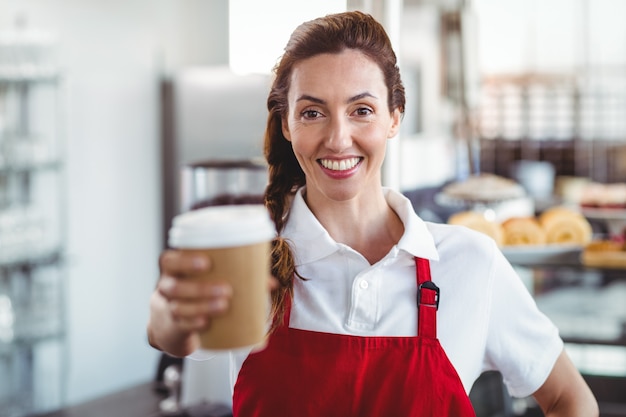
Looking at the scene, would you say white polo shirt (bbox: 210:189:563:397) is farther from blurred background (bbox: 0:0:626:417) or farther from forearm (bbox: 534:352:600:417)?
blurred background (bbox: 0:0:626:417)

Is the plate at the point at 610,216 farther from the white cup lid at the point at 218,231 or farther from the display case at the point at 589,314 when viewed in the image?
the white cup lid at the point at 218,231

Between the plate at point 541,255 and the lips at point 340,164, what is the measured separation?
6.11 feet

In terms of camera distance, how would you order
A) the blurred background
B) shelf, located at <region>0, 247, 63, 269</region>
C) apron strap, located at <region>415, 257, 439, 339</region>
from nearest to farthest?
apron strap, located at <region>415, 257, 439, 339</region>
shelf, located at <region>0, 247, 63, 269</region>
the blurred background

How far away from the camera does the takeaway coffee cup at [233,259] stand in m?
0.86

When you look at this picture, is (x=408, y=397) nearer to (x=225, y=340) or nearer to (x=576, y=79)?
(x=225, y=340)

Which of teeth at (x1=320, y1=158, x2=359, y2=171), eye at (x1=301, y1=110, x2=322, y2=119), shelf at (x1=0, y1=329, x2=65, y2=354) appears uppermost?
eye at (x1=301, y1=110, x2=322, y2=119)

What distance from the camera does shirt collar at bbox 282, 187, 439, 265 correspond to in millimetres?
1406

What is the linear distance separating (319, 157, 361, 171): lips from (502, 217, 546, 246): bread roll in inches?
77.8

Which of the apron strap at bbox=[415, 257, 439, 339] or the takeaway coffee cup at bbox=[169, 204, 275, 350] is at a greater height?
the takeaway coffee cup at bbox=[169, 204, 275, 350]

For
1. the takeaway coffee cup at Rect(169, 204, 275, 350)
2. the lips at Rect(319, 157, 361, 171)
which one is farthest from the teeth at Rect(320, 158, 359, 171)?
the takeaway coffee cup at Rect(169, 204, 275, 350)

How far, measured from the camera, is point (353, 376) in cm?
135

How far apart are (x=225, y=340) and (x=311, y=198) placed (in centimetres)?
62

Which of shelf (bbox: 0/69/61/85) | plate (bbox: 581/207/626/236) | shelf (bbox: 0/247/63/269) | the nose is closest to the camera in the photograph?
the nose

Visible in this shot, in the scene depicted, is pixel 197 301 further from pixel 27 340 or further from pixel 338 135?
pixel 27 340
